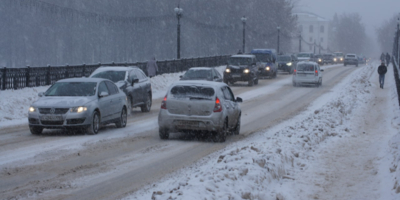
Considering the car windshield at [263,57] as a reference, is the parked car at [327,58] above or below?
above

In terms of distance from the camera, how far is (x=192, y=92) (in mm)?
13508

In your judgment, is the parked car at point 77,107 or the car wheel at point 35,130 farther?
the car wheel at point 35,130

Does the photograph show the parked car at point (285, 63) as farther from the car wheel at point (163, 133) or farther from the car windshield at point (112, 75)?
the car wheel at point (163, 133)

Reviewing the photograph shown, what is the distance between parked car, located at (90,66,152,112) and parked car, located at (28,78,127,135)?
3258mm

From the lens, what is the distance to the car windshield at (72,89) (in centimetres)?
1450

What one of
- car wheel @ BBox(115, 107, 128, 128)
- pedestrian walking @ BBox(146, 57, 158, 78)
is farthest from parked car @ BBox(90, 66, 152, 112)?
pedestrian walking @ BBox(146, 57, 158, 78)

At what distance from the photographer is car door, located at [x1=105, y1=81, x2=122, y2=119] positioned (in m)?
15.3

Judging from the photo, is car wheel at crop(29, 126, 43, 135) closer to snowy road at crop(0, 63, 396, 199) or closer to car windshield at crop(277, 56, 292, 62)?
snowy road at crop(0, 63, 396, 199)

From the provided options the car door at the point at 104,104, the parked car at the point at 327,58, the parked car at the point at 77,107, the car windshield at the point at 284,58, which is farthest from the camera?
the parked car at the point at 327,58

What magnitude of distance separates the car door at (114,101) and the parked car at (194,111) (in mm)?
2267

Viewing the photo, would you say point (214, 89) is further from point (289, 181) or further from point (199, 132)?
point (289, 181)

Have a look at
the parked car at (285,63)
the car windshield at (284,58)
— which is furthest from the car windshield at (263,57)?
the car windshield at (284,58)

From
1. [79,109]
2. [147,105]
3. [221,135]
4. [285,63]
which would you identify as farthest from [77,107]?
[285,63]

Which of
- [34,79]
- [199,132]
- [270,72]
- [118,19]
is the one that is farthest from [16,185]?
[118,19]
